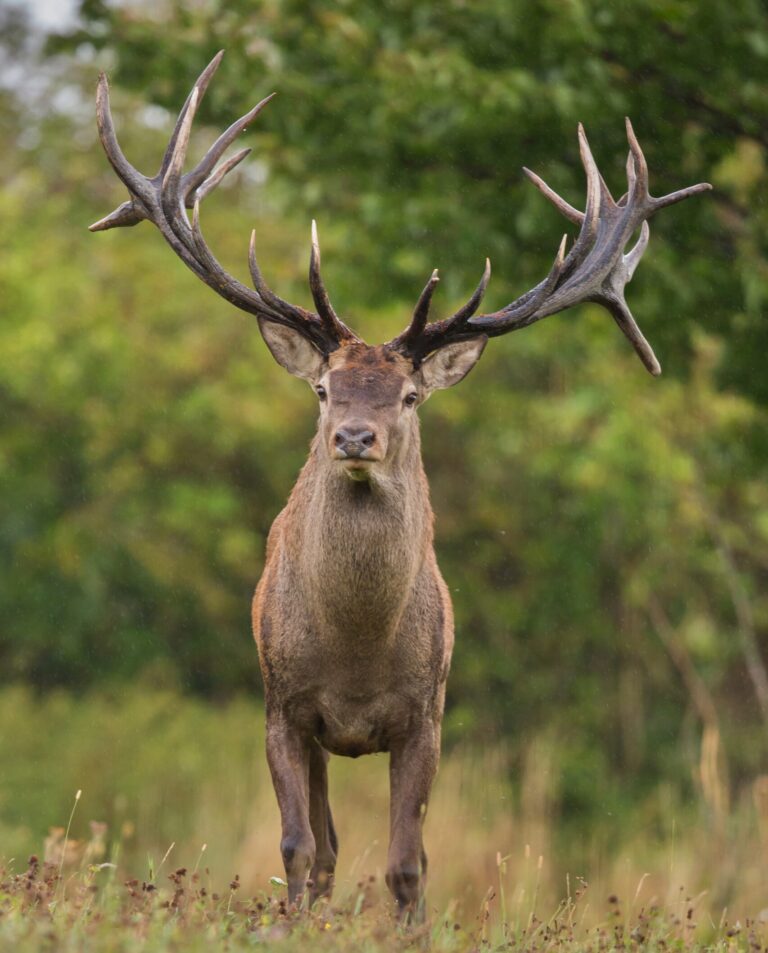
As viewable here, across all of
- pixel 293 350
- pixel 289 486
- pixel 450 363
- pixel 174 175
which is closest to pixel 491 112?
pixel 174 175

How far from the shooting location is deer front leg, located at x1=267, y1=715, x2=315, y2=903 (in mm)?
7086

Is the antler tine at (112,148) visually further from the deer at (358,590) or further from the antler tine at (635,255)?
the antler tine at (635,255)

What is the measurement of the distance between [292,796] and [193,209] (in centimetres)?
265

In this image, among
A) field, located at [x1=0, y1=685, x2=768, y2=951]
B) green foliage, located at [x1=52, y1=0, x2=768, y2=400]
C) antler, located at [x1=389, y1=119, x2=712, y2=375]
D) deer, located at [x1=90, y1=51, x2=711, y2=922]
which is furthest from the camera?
green foliage, located at [x1=52, y1=0, x2=768, y2=400]

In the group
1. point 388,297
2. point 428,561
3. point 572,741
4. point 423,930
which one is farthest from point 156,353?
point 423,930

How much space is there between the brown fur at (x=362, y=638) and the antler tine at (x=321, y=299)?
163 millimetres

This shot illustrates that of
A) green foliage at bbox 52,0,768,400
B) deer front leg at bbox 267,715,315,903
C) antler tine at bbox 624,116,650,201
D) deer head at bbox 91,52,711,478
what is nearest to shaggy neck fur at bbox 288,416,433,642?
deer head at bbox 91,52,711,478

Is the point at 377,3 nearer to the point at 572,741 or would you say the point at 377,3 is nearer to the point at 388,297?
the point at 388,297

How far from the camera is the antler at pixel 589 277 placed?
7.70 m

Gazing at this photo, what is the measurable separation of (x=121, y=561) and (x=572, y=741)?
5.63 metres

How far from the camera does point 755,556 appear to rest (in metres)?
18.7

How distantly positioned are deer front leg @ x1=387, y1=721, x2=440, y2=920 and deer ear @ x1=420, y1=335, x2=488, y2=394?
1.46m

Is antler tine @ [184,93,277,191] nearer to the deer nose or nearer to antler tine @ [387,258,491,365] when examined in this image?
antler tine @ [387,258,491,365]

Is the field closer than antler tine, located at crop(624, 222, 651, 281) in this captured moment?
Yes
